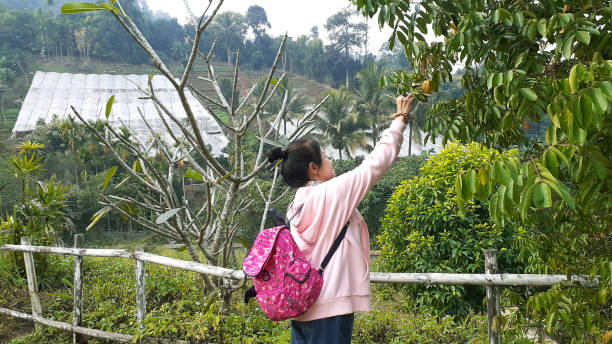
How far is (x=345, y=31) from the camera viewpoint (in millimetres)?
53375

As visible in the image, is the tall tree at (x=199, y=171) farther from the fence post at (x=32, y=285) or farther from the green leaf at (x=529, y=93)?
the fence post at (x=32, y=285)

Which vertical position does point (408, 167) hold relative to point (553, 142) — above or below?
below

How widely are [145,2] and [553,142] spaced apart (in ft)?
362

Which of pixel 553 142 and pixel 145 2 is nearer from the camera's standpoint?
pixel 553 142

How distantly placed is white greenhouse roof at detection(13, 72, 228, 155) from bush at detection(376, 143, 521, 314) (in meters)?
30.2

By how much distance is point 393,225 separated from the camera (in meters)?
4.34

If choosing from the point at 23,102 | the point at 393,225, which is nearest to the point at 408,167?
the point at 393,225

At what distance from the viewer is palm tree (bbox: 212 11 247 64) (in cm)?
5631

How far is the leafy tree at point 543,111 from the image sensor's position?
0.99m

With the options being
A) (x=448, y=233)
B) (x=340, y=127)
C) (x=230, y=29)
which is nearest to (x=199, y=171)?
(x=448, y=233)

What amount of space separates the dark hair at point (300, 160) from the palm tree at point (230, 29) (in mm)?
56781

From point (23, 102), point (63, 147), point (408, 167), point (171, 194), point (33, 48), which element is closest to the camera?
point (171, 194)

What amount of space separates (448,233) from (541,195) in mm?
3093

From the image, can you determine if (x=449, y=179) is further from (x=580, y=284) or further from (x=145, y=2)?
(x=145, y=2)
